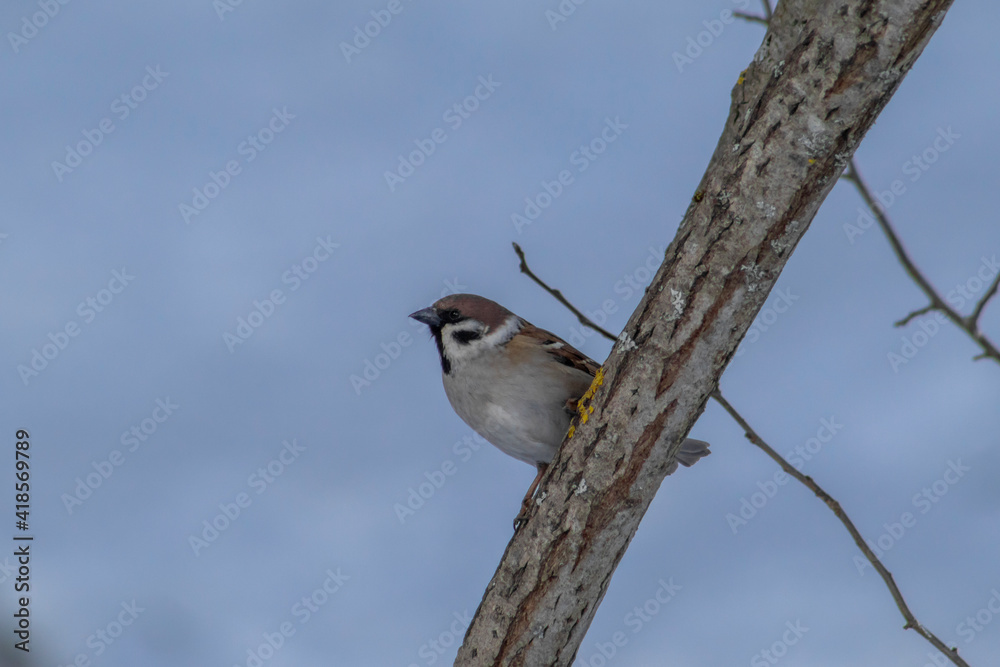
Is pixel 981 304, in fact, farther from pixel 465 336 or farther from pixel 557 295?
pixel 465 336

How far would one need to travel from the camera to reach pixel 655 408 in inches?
118

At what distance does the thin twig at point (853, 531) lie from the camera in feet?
9.52

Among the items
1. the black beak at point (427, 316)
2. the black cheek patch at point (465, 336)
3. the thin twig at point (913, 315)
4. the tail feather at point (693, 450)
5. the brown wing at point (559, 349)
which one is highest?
the thin twig at point (913, 315)

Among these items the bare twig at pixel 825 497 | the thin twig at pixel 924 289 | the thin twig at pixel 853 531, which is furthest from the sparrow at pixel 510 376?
the thin twig at pixel 924 289

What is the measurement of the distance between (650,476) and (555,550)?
1.54 ft

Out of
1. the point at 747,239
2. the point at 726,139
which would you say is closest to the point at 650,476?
the point at 747,239

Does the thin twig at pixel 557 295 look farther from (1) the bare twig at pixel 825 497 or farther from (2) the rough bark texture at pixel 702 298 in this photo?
(2) the rough bark texture at pixel 702 298

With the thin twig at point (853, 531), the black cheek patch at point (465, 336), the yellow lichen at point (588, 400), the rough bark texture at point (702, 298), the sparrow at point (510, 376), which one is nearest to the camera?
the rough bark texture at point (702, 298)

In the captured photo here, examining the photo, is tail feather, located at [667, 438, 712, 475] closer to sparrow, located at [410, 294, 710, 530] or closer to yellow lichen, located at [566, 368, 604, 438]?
sparrow, located at [410, 294, 710, 530]

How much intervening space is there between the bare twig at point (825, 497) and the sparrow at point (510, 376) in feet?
1.83

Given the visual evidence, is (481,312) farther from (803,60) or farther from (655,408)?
(803,60)

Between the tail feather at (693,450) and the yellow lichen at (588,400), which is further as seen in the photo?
the tail feather at (693,450)

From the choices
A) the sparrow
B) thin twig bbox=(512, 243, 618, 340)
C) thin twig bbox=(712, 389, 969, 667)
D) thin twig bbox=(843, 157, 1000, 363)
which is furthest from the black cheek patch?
thin twig bbox=(843, 157, 1000, 363)

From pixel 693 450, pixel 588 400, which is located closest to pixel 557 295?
pixel 588 400
